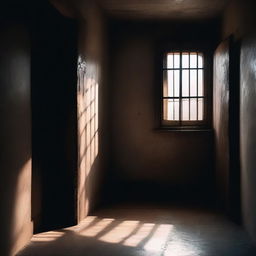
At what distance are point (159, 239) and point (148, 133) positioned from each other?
265cm

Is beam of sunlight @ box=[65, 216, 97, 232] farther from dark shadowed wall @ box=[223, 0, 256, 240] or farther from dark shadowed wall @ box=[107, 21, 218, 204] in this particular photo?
dark shadowed wall @ box=[223, 0, 256, 240]

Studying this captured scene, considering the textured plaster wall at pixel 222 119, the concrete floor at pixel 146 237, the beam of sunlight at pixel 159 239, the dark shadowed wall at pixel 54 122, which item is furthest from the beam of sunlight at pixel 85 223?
the textured plaster wall at pixel 222 119

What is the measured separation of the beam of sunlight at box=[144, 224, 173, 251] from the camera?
3574 mm

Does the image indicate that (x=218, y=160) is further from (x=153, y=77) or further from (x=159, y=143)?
(x=153, y=77)

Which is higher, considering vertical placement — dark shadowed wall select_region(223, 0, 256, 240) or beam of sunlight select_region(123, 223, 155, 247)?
dark shadowed wall select_region(223, 0, 256, 240)

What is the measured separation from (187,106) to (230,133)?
1685 millimetres

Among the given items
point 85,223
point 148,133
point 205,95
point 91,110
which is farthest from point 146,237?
point 205,95

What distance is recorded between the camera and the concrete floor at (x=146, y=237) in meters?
3.45

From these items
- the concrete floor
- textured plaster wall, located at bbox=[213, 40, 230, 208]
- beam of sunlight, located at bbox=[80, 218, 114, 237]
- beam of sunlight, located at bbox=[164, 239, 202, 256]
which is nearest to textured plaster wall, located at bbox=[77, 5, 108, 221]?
beam of sunlight, located at bbox=[80, 218, 114, 237]

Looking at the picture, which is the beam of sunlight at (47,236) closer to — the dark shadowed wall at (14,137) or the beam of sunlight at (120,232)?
the dark shadowed wall at (14,137)

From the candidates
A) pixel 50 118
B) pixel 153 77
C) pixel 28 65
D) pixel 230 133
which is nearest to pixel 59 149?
pixel 50 118

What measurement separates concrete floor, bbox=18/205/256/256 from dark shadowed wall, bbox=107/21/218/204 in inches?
46.8

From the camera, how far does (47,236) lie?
12.8ft

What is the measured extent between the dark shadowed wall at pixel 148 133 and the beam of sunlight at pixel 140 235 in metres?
1.81
